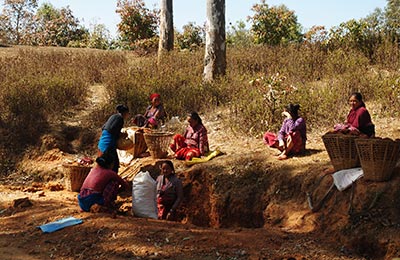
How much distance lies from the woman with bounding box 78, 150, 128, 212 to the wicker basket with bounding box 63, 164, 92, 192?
1591 millimetres

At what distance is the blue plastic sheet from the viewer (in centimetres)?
544

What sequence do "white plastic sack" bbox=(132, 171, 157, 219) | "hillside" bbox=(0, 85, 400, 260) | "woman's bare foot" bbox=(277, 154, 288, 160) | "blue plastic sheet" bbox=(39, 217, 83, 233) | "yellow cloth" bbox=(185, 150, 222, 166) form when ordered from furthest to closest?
"yellow cloth" bbox=(185, 150, 222, 166), "woman's bare foot" bbox=(277, 154, 288, 160), "white plastic sack" bbox=(132, 171, 157, 219), "blue plastic sheet" bbox=(39, 217, 83, 233), "hillside" bbox=(0, 85, 400, 260)

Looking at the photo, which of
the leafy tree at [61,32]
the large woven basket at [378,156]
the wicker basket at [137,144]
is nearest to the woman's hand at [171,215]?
the wicker basket at [137,144]

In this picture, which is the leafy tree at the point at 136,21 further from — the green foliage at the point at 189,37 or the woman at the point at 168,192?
the woman at the point at 168,192

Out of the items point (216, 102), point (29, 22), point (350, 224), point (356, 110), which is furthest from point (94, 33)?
point (350, 224)

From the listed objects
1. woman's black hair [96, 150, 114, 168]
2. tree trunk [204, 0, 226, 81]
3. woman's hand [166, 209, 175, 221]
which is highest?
tree trunk [204, 0, 226, 81]

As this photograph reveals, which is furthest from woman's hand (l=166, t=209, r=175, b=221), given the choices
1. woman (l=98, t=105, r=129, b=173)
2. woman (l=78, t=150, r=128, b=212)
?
woman (l=98, t=105, r=129, b=173)

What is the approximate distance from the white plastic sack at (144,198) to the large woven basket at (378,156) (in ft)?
10.3

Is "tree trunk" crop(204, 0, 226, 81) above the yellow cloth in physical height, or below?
above

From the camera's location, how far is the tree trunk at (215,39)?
36.5 feet

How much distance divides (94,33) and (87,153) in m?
16.9

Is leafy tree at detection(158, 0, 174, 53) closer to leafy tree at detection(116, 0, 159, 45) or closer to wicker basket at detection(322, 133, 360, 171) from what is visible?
leafy tree at detection(116, 0, 159, 45)

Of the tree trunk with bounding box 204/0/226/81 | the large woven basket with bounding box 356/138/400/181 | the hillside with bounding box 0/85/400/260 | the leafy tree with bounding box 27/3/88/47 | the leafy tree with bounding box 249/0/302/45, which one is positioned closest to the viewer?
the hillside with bounding box 0/85/400/260

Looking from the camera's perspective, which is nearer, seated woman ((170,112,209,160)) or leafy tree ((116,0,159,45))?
seated woman ((170,112,209,160))
